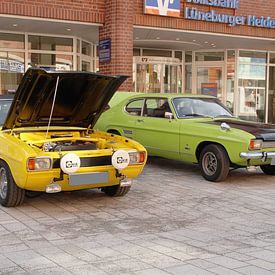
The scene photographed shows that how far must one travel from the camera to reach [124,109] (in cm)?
1023

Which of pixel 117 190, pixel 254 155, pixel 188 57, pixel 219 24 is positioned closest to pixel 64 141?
pixel 117 190

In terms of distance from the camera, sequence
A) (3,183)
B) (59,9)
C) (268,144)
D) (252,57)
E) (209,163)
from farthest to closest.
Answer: (252,57) < (59,9) < (209,163) < (268,144) < (3,183)

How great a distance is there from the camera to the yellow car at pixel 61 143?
5820 millimetres

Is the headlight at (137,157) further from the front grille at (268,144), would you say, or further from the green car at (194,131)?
the front grille at (268,144)

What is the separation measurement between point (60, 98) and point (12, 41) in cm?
870

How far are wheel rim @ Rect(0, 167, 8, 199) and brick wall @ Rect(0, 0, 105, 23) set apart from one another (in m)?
6.62

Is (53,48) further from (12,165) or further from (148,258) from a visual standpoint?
(148,258)

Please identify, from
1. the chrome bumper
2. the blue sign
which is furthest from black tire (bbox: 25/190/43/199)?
the blue sign

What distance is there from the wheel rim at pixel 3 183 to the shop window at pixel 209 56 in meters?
13.9

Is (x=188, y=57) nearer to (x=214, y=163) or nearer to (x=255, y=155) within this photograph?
(x=214, y=163)

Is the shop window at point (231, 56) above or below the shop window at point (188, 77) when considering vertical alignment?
above

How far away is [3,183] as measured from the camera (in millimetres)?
6332

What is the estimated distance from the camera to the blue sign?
1312 centimetres

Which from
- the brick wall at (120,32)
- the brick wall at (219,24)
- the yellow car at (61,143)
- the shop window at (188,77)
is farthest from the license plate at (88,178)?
the shop window at (188,77)
